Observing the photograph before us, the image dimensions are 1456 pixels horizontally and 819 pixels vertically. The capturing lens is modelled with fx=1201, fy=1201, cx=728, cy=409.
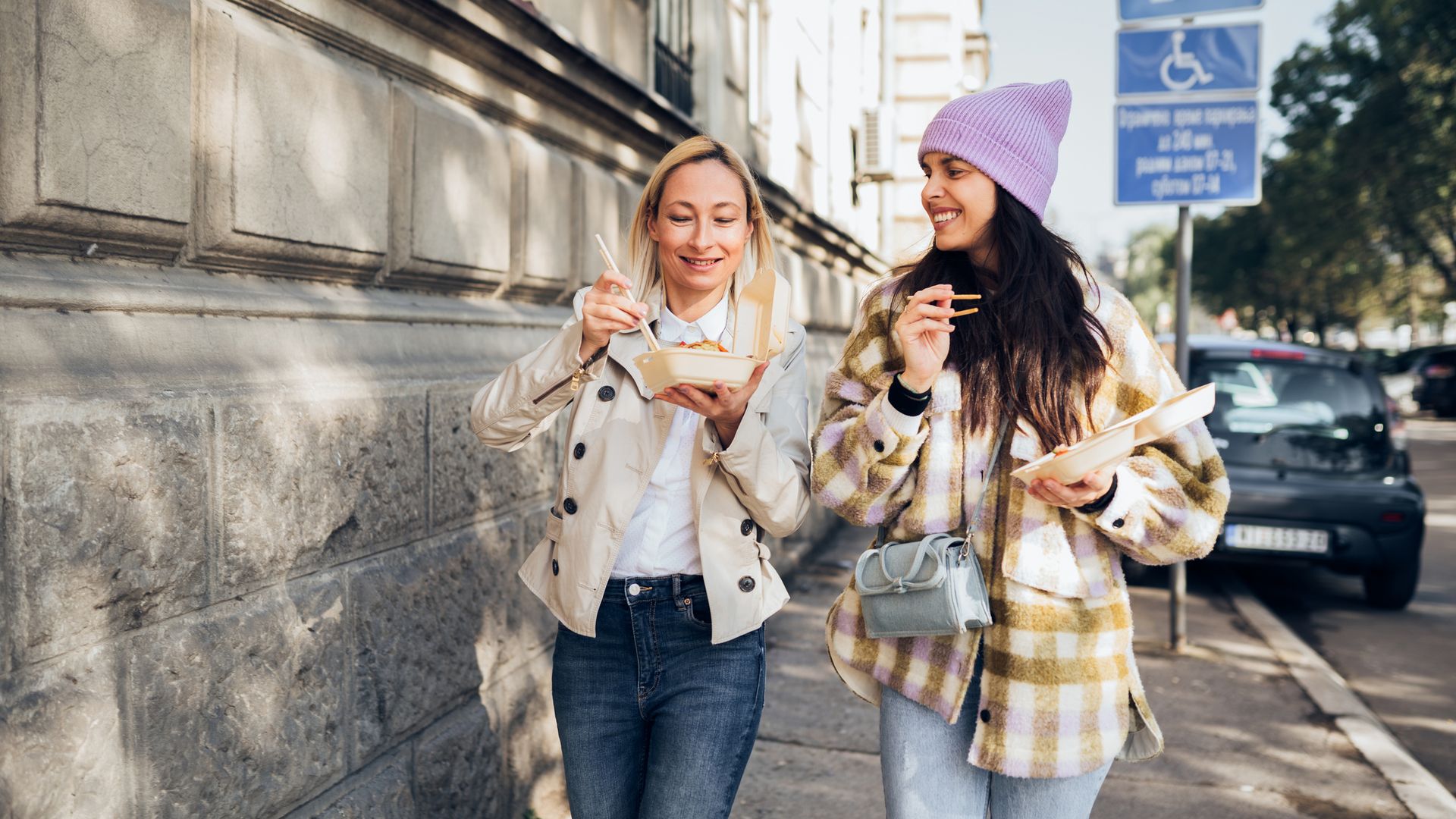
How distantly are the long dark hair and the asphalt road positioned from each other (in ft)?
11.5

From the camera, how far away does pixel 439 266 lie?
346 cm

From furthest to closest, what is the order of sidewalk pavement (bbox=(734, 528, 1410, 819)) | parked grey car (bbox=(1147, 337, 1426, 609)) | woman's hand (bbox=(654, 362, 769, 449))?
parked grey car (bbox=(1147, 337, 1426, 609)) → sidewalk pavement (bbox=(734, 528, 1410, 819)) → woman's hand (bbox=(654, 362, 769, 449))

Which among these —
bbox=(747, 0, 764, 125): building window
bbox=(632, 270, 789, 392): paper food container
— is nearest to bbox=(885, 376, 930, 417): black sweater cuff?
Answer: bbox=(632, 270, 789, 392): paper food container

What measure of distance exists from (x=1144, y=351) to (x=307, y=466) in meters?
1.77

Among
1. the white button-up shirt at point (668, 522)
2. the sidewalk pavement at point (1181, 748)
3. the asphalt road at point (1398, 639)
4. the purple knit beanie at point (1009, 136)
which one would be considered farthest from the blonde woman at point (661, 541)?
the asphalt road at point (1398, 639)

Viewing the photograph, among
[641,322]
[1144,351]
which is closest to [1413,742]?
[1144,351]

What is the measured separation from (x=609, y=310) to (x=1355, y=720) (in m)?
4.47

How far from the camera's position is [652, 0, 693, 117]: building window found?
6.42 m

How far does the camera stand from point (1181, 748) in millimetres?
4750

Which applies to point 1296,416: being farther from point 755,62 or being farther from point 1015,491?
point 1015,491

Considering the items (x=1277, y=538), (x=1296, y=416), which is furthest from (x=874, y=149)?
(x=1277, y=538)

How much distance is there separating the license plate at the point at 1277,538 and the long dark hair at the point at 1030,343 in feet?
18.5

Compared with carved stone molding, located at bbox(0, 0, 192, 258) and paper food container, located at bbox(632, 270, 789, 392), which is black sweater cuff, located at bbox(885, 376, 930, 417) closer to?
paper food container, located at bbox(632, 270, 789, 392)

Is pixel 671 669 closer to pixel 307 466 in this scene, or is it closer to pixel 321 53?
pixel 307 466
